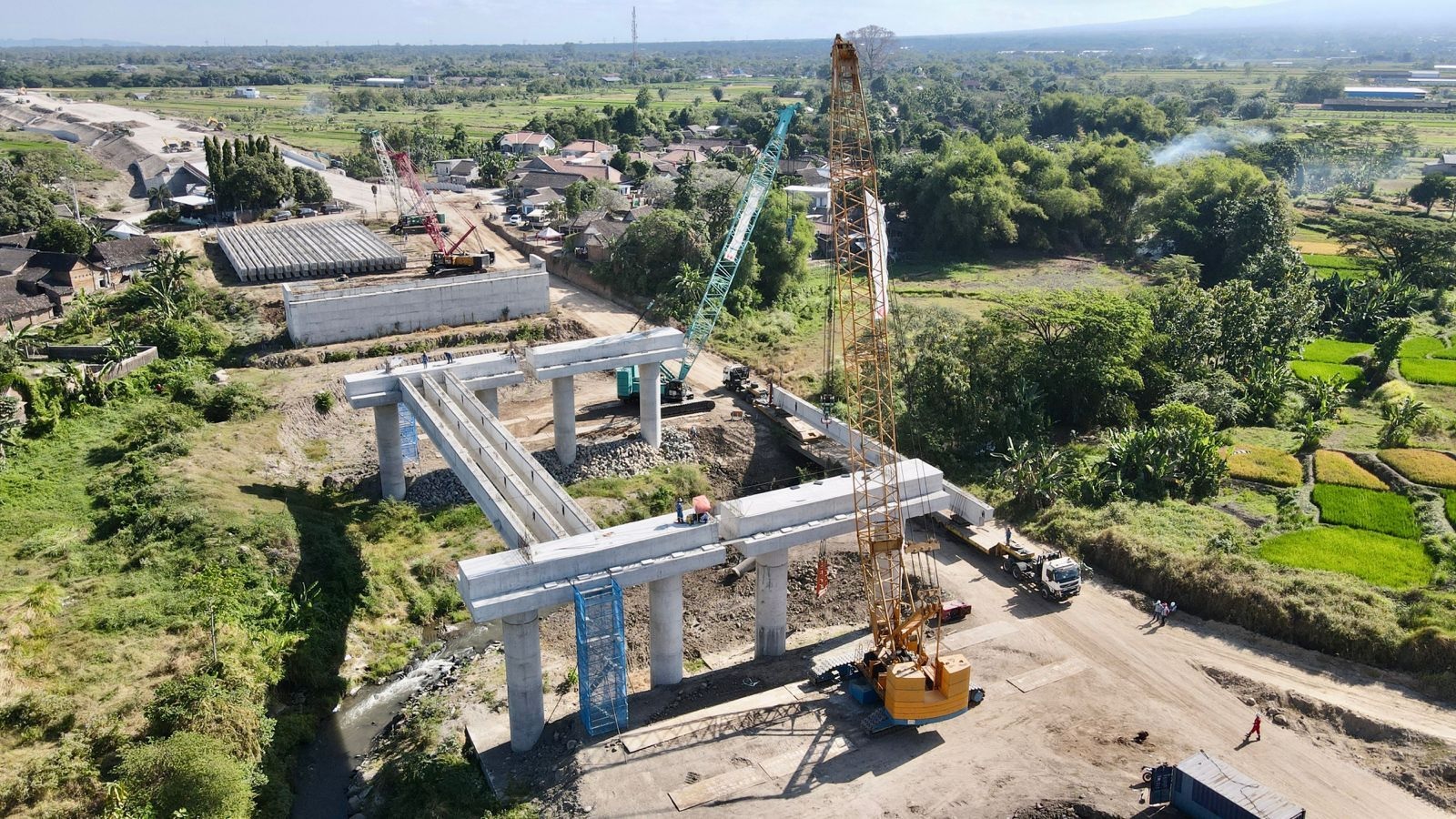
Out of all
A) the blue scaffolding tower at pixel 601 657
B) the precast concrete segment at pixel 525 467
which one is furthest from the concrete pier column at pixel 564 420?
the blue scaffolding tower at pixel 601 657

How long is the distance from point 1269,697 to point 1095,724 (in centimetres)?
662

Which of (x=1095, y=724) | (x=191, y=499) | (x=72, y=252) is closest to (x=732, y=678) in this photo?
(x=1095, y=724)

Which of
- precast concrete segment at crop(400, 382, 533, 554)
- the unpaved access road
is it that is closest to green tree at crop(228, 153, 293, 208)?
precast concrete segment at crop(400, 382, 533, 554)

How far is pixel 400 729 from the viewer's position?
34188 millimetres

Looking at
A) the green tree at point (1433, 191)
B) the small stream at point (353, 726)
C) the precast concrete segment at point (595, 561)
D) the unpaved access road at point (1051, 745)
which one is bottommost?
the small stream at point (353, 726)

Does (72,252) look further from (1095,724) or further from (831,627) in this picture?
(1095,724)

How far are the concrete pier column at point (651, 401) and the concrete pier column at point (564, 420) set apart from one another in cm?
393

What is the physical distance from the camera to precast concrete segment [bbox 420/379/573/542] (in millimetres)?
34344

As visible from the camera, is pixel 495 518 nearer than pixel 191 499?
Yes

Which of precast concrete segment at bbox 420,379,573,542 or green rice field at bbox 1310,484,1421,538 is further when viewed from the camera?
green rice field at bbox 1310,484,1421,538

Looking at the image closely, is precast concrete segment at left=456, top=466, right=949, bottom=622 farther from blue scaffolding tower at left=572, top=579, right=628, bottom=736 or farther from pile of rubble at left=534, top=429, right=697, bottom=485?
pile of rubble at left=534, top=429, right=697, bottom=485

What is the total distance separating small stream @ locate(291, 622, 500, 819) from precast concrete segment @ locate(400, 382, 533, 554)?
5181 millimetres

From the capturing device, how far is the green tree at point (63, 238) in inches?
3007

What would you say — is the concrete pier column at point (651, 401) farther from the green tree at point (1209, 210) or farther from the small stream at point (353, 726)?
the green tree at point (1209, 210)
